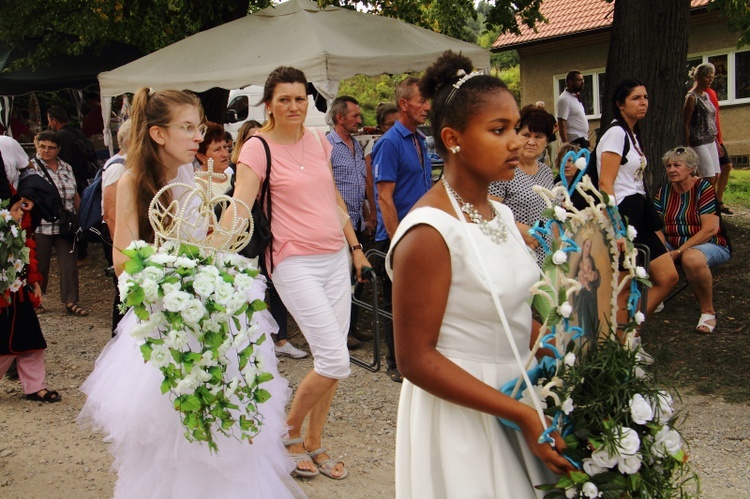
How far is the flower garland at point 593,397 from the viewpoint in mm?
2109

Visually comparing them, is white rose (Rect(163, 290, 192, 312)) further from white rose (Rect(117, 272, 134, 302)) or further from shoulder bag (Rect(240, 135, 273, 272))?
shoulder bag (Rect(240, 135, 273, 272))

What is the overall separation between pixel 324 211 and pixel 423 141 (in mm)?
2115

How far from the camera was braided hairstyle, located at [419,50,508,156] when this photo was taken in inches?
95.7

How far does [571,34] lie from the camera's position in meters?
23.7

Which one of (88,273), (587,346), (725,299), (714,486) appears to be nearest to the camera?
(587,346)

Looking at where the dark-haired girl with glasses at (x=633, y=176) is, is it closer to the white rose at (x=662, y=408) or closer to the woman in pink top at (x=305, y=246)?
the woman in pink top at (x=305, y=246)

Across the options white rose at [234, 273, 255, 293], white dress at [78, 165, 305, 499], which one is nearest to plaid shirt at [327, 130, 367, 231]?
white dress at [78, 165, 305, 499]

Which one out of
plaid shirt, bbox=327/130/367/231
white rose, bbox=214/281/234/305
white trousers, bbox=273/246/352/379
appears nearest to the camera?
white rose, bbox=214/281/234/305

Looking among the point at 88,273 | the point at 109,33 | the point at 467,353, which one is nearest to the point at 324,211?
the point at 467,353

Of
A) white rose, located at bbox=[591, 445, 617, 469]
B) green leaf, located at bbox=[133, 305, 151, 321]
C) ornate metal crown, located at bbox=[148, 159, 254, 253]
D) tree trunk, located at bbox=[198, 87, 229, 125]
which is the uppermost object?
tree trunk, located at bbox=[198, 87, 229, 125]

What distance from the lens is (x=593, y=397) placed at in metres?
2.18

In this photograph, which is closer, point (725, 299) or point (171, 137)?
point (171, 137)

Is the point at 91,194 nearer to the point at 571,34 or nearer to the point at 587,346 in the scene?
the point at 587,346

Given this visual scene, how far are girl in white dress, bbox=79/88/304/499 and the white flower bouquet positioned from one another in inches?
7.9
